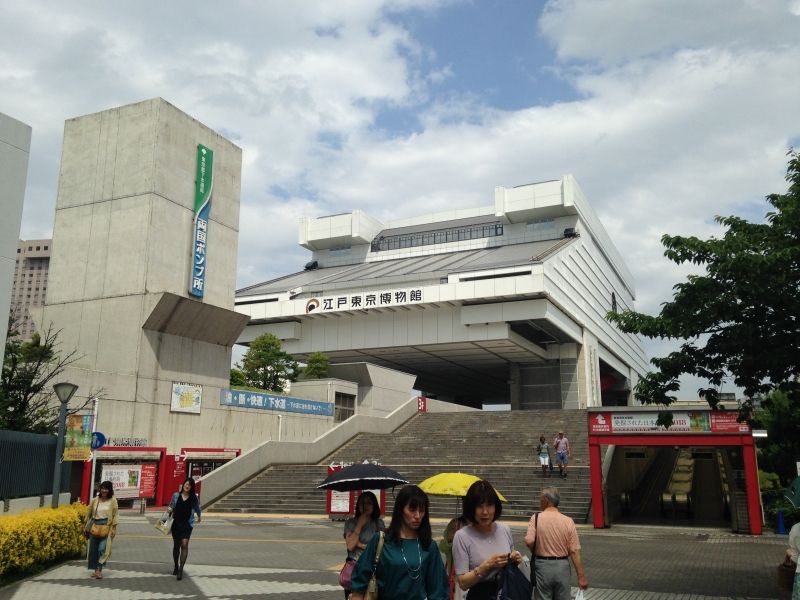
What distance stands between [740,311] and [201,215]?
2445 cm

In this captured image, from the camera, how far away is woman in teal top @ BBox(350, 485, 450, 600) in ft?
13.4

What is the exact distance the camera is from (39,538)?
10734 mm

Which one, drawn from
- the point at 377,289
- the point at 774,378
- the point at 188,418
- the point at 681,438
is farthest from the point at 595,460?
the point at 377,289

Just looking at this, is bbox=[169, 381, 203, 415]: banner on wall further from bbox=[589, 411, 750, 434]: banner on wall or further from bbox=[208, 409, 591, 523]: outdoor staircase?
bbox=[589, 411, 750, 434]: banner on wall

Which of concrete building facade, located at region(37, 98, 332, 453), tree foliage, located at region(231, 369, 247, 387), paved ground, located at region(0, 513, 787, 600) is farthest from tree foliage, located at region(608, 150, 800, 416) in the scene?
tree foliage, located at region(231, 369, 247, 387)

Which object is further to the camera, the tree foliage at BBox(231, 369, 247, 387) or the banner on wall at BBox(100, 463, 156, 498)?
the tree foliage at BBox(231, 369, 247, 387)

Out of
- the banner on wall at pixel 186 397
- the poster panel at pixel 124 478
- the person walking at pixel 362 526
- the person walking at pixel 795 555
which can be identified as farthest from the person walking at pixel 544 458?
the person walking at pixel 362 526

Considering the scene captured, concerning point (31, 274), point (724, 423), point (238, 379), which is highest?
point (31, 274)

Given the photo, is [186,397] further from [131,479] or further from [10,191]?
[10,191]

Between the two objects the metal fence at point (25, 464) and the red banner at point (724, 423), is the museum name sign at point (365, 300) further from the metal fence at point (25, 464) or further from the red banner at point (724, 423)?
the metal fence at point (25, 464)

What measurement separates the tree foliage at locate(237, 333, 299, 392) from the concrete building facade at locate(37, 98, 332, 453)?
12.8 metres

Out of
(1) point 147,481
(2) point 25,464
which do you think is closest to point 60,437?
(2) point 25,464

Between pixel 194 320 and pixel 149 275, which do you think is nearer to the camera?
pixel 149 275

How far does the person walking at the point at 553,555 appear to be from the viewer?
229 inches
